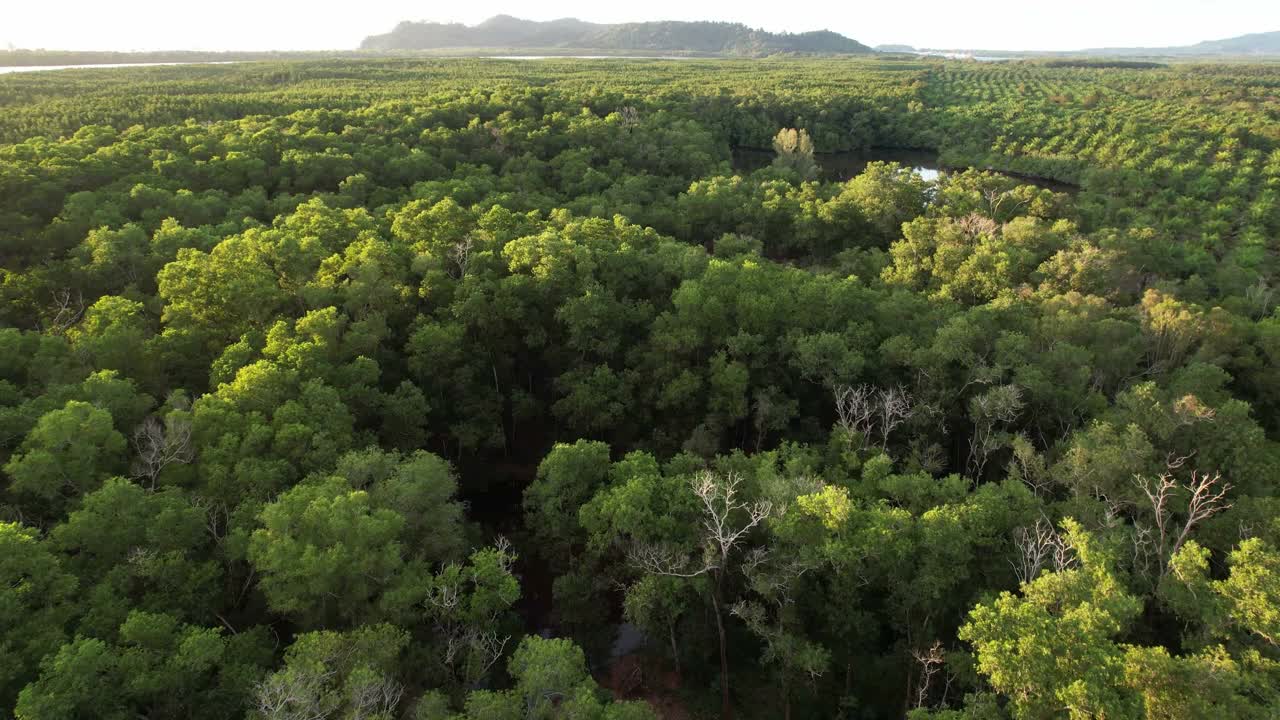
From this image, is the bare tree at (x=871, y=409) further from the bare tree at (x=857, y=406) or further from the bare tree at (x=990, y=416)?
the bare tree at (x=990, y=416)

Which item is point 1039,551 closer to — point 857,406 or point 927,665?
point 927,665

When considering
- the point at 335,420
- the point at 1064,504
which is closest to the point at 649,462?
the point at 335,420

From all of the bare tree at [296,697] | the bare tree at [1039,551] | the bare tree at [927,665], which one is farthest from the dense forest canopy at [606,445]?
the bare tree at [927,665]

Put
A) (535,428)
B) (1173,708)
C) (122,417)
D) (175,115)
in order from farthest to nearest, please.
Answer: (175,115) → (535,428) → (122,417) → (1173,708)

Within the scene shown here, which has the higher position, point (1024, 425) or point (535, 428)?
point (1024, 425)

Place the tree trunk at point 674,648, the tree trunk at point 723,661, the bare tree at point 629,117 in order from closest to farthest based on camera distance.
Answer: the tree trunk at point 723,661, the tree trunk at point 674,648, the bare tree at point 629,117

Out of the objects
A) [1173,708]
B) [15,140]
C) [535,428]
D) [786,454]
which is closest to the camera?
[1173,708]

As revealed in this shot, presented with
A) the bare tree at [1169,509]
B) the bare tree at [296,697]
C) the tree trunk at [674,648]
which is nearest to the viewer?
the bare tree at [296,697]

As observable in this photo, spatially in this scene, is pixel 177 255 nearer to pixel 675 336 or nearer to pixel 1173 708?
pixel 675 336
